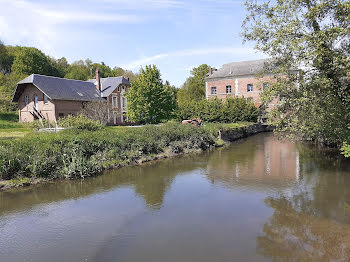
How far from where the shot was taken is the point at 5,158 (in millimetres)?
10906

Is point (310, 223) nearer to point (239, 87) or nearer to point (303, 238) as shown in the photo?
point (303, 238)

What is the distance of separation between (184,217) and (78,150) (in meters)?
7.29

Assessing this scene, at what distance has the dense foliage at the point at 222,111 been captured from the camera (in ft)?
98.4

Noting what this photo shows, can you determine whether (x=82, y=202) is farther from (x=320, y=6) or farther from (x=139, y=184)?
(x=320, y=6)

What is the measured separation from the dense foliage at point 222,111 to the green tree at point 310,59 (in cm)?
1700

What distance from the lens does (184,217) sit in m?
7.80

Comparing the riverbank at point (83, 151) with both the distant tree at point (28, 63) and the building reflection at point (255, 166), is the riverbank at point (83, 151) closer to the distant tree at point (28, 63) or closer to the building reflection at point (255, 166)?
the building reflection at point (255, 166)

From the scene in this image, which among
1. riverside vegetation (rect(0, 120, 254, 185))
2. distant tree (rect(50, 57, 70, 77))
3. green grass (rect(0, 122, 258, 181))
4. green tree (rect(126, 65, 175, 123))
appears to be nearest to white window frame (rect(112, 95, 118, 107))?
green tree (rect(126, 65, 175, 123))

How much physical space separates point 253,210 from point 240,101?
2385 cm

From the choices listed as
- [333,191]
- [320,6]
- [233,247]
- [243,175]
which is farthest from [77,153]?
[320,6]

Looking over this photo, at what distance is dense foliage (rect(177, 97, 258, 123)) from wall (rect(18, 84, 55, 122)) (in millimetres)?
14408

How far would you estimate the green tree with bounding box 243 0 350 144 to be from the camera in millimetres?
10467

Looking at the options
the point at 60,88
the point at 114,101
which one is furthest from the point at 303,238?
the point at 114,101

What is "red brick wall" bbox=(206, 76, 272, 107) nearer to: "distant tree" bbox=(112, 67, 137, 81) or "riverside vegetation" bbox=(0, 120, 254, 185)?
"riverside vegetation" bbox=(0, 120, 254, 185)
